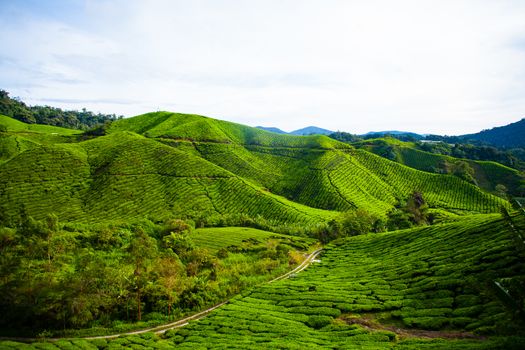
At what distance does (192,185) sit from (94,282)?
97.8 meters

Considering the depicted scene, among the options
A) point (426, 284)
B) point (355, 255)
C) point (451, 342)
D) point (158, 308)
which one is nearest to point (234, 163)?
point (355, 255)

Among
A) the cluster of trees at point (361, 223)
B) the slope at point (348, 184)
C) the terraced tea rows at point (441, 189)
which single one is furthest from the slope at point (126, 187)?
A: the terraced tea rows at point (441, 189)

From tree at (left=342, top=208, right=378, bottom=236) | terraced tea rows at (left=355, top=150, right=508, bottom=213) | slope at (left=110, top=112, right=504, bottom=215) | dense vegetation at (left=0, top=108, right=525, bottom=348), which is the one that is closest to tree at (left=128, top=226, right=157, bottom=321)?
dense vegetation at (left=0, top=108, right=525, bottom=348)

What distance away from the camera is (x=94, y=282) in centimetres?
5112

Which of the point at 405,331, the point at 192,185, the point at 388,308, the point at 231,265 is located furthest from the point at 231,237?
the point at 405,331

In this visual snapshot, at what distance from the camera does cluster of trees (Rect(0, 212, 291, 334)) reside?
162 ft

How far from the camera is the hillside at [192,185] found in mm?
127562

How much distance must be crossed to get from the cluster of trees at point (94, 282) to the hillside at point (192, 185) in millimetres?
51529

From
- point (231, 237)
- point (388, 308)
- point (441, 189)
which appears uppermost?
point (441, 189)

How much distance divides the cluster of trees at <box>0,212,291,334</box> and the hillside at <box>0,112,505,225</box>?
169ft

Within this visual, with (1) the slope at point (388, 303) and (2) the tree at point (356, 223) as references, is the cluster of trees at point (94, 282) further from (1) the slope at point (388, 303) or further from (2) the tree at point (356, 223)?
(2) the tree at point (356, 223)

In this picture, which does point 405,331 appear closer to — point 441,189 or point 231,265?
point 231,265

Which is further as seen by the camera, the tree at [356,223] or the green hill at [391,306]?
the tree at [356,223]

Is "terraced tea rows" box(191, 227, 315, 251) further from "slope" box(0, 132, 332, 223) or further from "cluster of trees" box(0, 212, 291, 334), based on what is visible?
"cluster of trees" box(0, 212, 291, 334)
